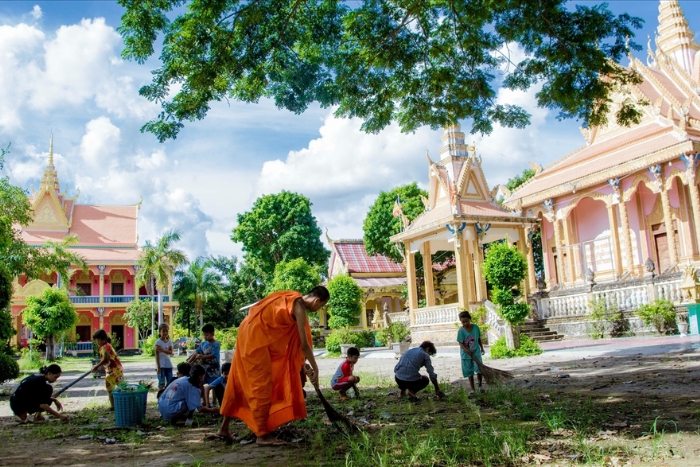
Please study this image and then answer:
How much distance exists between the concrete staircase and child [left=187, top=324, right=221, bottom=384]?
13.0 m

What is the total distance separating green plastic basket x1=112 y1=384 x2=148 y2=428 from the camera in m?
6.52

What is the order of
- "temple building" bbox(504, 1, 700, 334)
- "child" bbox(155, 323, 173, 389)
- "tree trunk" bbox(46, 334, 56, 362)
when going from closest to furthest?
1. "child" bbox(155, 323, 173, 389)
2. "temple building" bbox(504, 1, 700, 334)
3. "tree trunk" bbox(46, 334, 56, 362)

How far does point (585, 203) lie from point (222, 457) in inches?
882

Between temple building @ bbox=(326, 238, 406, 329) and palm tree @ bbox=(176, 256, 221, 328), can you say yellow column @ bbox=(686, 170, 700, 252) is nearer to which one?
temple building @ bbox=(326, 238, 406, 329)

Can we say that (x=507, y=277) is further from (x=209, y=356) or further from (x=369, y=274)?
(x=369, y=274)

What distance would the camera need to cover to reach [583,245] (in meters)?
24.0

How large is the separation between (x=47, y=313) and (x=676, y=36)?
A: 28.8m

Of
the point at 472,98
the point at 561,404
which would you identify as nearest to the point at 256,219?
the point at 472,98

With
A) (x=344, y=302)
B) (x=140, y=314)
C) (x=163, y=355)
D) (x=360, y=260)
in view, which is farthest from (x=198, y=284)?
(x=163, y=355)

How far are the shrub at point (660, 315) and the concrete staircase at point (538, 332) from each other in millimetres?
3211

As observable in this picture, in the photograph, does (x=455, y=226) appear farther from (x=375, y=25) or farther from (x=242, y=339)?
(x=242, y=339)

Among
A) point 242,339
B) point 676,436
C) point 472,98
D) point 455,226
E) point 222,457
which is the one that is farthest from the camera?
point 455,226

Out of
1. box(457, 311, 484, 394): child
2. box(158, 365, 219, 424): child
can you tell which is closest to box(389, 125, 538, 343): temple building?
box(457, 311, 484, 394): child

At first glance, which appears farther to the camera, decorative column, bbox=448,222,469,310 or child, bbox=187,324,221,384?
decorative column, bbox=448,222,469,310
